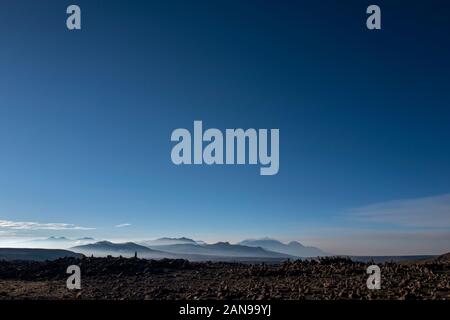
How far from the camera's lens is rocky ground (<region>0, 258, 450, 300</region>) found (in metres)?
24.3

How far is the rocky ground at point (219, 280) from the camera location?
2433 cm

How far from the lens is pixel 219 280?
96.2 ft

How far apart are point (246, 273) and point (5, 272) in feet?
57.7

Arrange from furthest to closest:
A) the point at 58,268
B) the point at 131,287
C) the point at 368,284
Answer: the point at 58,268
the point at 131,287
the point at 368,284

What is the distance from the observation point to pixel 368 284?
84.6 feet
